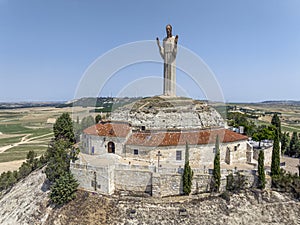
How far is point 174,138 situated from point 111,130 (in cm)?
773

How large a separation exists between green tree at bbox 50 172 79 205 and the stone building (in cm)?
111

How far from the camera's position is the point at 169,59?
31719 millimetres

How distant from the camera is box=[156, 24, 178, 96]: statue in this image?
31.5 m

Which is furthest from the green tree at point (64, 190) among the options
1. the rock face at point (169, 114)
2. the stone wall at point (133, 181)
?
the rock face at point (169, 114)

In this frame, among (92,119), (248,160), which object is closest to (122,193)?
(248,160)

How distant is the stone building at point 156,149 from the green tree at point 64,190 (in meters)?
1.11

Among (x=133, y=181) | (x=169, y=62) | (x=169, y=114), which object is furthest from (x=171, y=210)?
(x=169, y=62)

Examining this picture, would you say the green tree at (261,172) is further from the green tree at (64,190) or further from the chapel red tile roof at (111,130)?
the green tree at (64,190)

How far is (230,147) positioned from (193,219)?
36.8 feet

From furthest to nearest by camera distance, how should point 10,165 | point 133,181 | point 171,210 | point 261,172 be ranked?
point 10,165, point 133,181, point 261,172, point 171,210

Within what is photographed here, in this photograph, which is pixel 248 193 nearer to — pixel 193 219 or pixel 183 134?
pixel 193 219

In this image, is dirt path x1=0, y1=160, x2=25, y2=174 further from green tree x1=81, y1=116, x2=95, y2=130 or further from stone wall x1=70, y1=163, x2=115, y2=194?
stone wall x1=70, y1=163, x2=115, y2=194

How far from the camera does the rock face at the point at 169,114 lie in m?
28.5

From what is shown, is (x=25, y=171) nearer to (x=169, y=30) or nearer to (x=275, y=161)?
(x=169, y=30)
